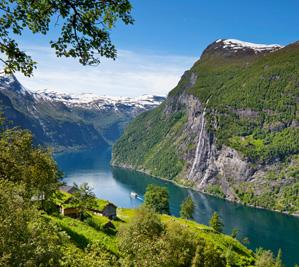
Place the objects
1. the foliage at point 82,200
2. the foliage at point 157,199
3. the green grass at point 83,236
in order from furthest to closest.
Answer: the foliage at point 157,199 → the foliage at point 82,200 → the green grass at point 83,236

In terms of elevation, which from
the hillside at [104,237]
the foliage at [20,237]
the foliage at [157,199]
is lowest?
the foliage at [157,199]

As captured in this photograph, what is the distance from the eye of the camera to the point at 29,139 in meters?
25.7

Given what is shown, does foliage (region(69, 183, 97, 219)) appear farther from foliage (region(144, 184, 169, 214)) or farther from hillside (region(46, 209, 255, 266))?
foliage (region(144, 184, 169, 214))

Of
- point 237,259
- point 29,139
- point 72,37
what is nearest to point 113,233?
point 237,259

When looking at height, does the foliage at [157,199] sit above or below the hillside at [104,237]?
below

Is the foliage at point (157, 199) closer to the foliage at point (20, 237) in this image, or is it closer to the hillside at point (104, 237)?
the hillside at point (104, 237)

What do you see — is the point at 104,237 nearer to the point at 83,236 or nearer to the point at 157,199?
the point at 83,236

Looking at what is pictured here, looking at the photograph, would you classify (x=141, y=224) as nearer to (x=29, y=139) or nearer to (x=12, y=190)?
(x=29, y=139)

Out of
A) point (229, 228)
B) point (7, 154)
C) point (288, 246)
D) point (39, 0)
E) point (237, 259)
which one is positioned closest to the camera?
point (39, 0)

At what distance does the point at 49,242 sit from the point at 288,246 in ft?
470

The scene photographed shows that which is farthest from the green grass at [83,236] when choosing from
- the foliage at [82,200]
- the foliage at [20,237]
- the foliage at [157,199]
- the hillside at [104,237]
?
the foliage at [157,199]

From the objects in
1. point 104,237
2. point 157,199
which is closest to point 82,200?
point 104,237

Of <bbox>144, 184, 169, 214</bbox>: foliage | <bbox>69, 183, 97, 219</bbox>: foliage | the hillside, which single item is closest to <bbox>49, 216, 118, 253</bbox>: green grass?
the hillside

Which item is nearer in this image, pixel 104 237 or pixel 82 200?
pixel 104 237
